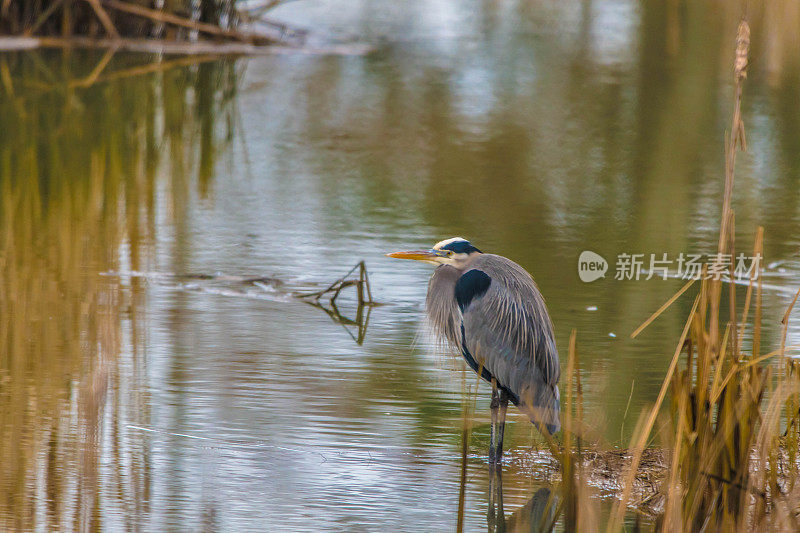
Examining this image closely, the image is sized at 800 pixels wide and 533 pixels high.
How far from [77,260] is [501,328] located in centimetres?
372

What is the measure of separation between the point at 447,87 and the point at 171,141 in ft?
16.7

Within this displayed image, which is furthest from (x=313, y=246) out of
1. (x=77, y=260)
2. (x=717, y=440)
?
(x=717, y=440)

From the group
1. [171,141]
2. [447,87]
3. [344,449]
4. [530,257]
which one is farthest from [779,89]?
[344,449]

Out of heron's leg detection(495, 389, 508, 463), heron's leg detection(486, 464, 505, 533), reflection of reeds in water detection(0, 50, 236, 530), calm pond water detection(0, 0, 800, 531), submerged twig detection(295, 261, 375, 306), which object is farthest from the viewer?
A: submerged twig detection(295, 261, 375, 306)

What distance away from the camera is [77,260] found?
26.4 feet

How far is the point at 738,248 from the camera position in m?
9.12

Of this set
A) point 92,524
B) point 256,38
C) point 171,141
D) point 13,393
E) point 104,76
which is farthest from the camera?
point 256,38

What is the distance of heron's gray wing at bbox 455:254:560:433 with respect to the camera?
5059 mm

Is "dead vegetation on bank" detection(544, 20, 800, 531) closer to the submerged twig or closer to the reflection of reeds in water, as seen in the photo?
the reflection of reeds in water

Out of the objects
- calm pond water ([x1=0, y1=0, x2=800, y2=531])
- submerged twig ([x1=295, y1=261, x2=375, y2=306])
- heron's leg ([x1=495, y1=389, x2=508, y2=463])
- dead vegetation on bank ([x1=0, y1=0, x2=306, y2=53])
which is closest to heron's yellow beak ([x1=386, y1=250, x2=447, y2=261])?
calm pond water ([x1=0, y1=0, x2=800, y2=531])

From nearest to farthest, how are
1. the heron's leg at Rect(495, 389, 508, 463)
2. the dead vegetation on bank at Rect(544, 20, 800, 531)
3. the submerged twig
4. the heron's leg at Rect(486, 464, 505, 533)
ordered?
1. the dead vegetation on bank at Rect(544, 20, 800, 531)
2. the heron's leg at Rect(486, 464, 505, 533)
3. the heron's leg at Rect(495, 389, 508, 463)
4. the submerged twig

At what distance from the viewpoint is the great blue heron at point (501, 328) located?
505 cm

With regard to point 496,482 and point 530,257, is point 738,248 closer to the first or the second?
point 530,257

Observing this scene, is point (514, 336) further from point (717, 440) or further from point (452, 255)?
point (717, 440)
